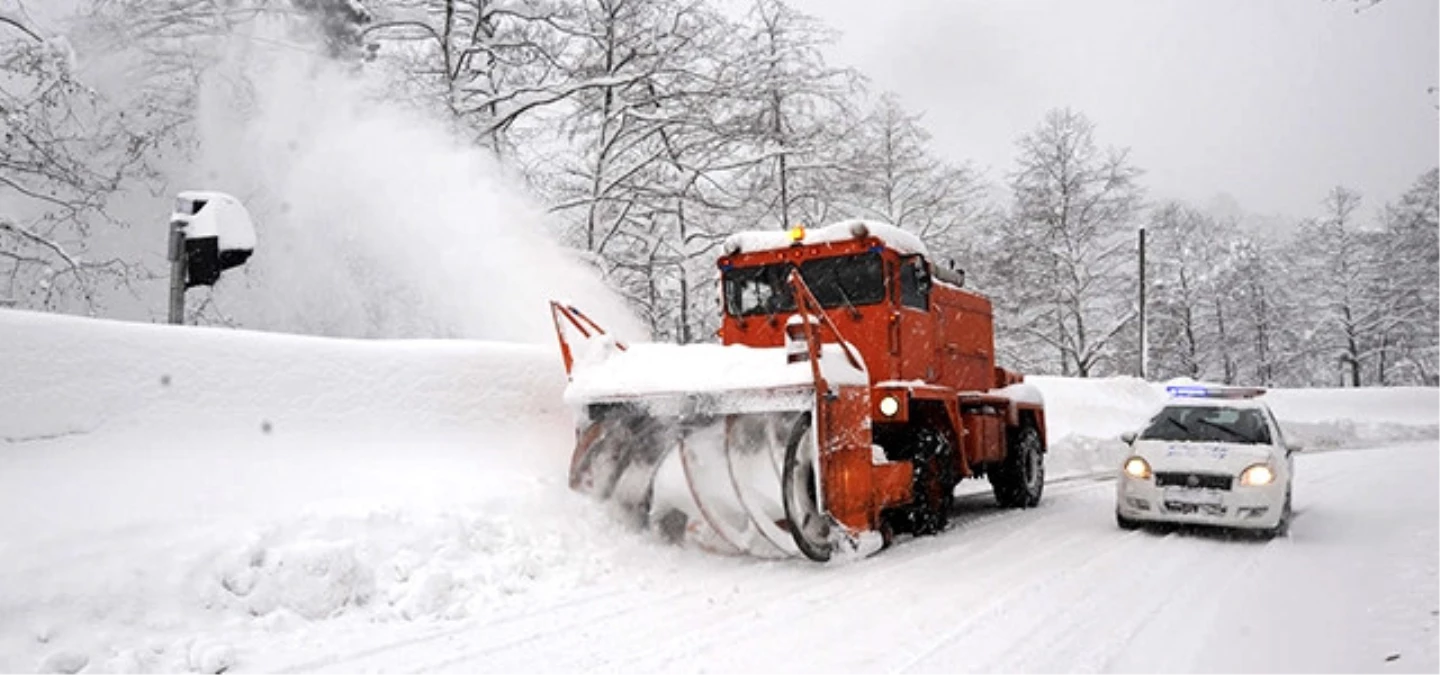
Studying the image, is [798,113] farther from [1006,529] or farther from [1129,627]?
[1129,627]

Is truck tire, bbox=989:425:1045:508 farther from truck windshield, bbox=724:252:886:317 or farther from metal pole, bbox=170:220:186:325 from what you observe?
metal pole, bbox=170:220:186:325

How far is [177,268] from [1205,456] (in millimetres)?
8929

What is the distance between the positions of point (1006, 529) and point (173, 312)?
25.4 feet

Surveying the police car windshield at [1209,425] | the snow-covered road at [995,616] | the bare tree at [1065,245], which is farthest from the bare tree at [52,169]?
the bare tree at [1065,245]

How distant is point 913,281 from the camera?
354 inches

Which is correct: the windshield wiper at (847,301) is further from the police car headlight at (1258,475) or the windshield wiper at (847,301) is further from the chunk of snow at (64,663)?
the chunk of snow at (64,663)

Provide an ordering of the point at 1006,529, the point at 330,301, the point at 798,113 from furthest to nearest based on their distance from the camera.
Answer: the point at 798,113 < the point at 330,301 < the point at 1006,529

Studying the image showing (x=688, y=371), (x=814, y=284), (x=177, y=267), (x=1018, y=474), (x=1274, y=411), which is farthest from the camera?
(x=1274, y=411)

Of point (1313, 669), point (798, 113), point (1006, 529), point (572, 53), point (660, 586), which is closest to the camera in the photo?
point (1313, 669)

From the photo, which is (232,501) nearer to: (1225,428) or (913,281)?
(913,281)

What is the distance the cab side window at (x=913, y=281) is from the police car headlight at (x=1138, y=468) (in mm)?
2607

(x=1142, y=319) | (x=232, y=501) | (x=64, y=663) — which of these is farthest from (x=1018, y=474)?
(x=1142, y=319)

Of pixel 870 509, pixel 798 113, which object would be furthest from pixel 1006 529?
pixel 798 113

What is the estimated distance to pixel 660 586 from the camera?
6199 millimetres
